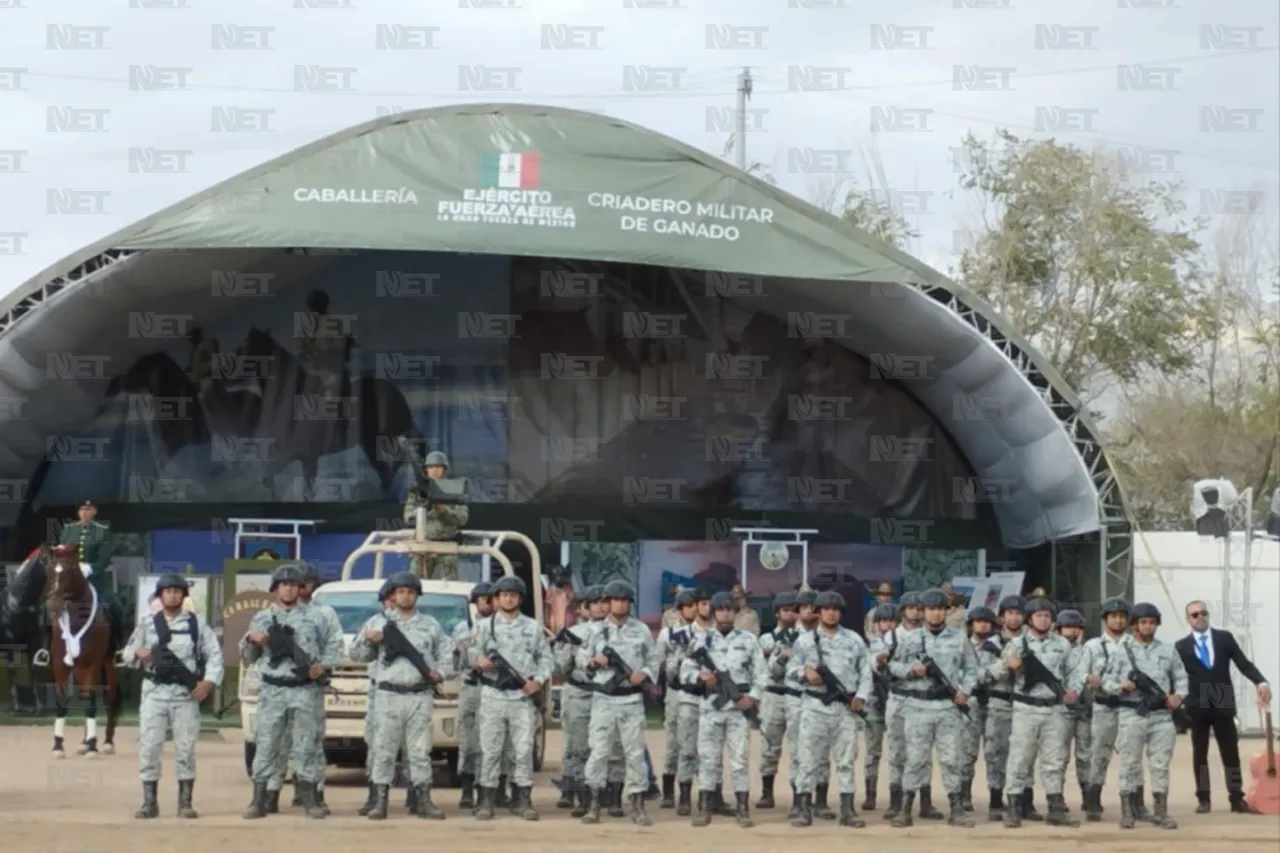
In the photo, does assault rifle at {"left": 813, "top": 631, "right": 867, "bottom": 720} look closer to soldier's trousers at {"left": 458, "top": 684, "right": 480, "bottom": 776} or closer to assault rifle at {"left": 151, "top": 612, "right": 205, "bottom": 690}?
soldier's trousers at {"left": 458, "top": 684, "right": 480, "bottom": 776}

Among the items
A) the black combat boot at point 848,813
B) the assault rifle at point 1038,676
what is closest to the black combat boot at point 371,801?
the black combat boot at point 848,813

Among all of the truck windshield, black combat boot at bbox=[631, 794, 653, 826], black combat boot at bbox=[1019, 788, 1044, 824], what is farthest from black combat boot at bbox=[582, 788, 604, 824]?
black combat boot at bbox=[1019, 788, 1044, 824]

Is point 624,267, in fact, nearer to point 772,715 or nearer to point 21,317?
point 21,317

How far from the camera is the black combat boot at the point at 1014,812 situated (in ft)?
44.9

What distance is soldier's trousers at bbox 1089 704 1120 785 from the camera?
1422 centimetres

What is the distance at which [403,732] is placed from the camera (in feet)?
42.3

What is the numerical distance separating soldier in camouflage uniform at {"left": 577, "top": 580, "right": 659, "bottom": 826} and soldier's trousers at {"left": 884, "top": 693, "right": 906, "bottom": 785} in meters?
1.80

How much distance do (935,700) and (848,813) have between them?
1027 millimetres

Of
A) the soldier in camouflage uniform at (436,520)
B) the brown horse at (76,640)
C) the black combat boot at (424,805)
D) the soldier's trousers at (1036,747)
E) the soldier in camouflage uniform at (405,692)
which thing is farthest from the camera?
the brown horse at (76,640)

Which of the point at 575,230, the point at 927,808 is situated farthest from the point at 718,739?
the point at 575,230

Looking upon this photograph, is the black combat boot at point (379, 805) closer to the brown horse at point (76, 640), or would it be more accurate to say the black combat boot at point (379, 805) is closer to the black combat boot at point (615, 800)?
the black combat boot at point (615, 800)

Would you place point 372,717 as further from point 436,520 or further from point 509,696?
point 436,520

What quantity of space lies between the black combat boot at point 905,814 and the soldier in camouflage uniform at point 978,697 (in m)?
0.38

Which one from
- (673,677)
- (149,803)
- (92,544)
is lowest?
(149,803)
